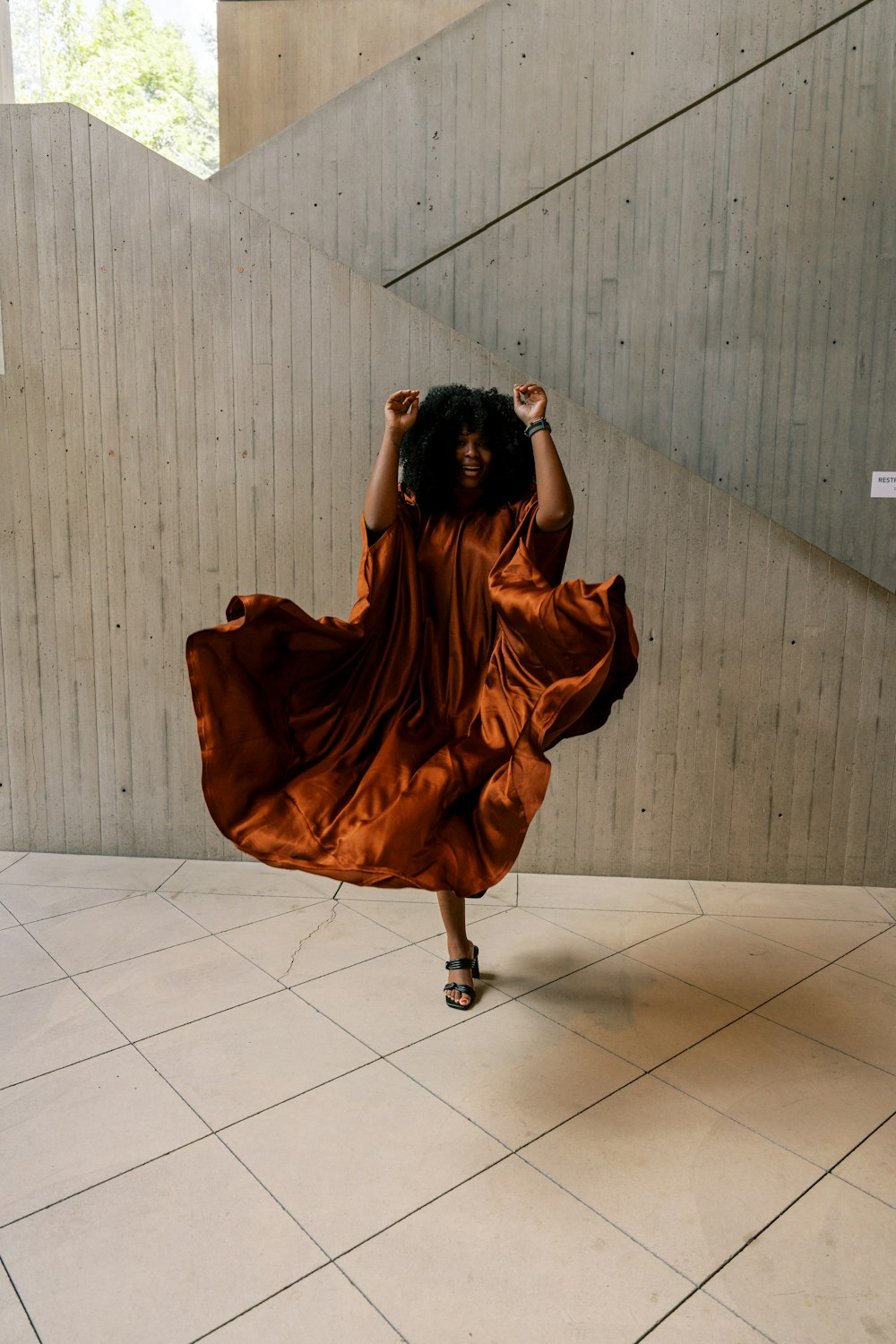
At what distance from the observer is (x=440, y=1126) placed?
1.82 metres

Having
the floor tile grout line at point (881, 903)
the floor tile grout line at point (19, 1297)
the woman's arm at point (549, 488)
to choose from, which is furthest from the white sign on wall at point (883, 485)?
the floor tile grout line at point (19, 1297)

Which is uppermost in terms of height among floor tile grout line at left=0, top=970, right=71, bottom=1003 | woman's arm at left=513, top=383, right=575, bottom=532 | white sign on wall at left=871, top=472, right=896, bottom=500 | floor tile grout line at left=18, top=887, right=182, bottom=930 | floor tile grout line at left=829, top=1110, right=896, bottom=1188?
white sign on wall at left=871, top=472, right=896, bottom=500

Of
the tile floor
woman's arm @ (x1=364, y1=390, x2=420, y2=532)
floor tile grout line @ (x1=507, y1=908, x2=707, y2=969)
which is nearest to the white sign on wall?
the tile floor

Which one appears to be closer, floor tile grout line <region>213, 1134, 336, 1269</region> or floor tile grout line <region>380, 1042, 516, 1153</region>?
floor tile grout line <region>213, 1134, 336, 1269</region>

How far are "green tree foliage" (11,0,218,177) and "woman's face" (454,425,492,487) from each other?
1136 centimetres

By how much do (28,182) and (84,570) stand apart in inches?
53.2

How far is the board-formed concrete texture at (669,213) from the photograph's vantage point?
3.38 metres

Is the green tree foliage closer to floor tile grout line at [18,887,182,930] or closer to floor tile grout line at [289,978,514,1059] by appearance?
floor tile grout line at [18,887,182,930]

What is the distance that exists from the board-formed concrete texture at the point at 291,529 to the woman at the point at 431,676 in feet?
A: 3.02

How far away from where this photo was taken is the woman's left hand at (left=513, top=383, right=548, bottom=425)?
213cm

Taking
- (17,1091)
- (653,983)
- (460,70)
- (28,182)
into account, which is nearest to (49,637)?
(28,182)

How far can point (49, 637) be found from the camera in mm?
3330

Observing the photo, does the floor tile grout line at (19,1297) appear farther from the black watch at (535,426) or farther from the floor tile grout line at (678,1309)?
the black watch at (535,426)

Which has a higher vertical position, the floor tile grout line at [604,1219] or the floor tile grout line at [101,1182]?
the floor tile grout line at [604,1219]
